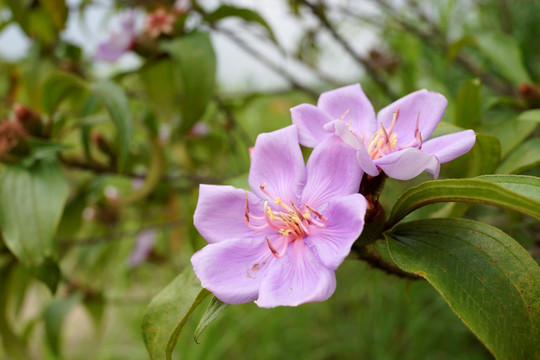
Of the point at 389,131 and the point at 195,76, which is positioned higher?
the point at 389,131

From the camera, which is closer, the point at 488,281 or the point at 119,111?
the point at 488,281

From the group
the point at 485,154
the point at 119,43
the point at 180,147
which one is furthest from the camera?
the point at 180,147

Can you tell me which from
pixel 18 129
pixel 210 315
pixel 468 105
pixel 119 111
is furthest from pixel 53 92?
pixel 468 105

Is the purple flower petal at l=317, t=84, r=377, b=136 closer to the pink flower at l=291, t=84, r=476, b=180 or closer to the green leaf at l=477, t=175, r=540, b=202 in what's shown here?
the pink flower at l=291, t=84, r=476, b=180

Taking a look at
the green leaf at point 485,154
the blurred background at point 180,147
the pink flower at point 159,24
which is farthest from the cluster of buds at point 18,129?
the green leaf at point 485,154

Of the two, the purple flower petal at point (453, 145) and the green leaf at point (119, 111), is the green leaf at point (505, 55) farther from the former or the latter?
the green leaf at point (119, 111)

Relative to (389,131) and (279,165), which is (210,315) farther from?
(389,131)
